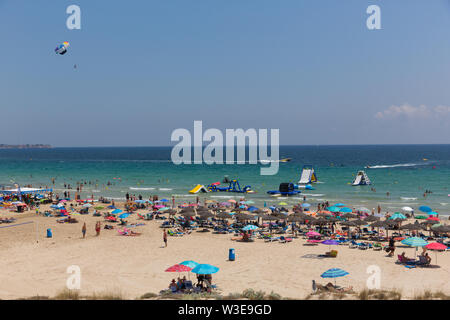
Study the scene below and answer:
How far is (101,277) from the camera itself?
A: 45.6 ft

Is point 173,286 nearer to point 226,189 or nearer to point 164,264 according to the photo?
point 164,264

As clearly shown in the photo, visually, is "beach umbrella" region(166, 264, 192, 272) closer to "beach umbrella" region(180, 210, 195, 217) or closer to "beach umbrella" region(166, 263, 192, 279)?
"beach umbrella" region(166, 263, 192, 279)

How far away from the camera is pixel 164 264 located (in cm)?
1617

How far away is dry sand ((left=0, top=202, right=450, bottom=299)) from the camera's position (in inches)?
500

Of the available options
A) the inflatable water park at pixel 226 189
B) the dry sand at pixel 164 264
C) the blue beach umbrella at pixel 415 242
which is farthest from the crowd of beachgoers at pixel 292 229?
the inflatable water park at pixel 226 189

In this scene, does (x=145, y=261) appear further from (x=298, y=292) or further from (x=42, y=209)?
(x=42, y=209)

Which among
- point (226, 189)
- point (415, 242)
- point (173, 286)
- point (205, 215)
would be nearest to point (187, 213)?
point (205, 215)

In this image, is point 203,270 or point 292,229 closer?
point 203,270

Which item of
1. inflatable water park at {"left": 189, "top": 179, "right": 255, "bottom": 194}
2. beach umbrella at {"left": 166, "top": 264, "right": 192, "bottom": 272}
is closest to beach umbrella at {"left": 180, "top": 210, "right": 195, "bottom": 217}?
beach umbrella at {"left": 166, "top": 264, "right": 192, "bottom": 272}

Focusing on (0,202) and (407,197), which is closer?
(0,202)
